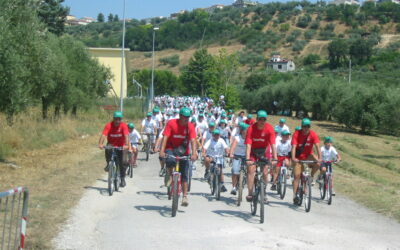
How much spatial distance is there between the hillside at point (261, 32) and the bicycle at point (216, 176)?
97276mm

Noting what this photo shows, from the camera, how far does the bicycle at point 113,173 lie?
39.9 feet

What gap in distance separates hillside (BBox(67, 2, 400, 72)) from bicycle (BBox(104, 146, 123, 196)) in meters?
97.2

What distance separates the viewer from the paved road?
7980mm

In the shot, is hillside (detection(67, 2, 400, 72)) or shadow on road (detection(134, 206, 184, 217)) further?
hillside (detection(67, 2, 400, 72))

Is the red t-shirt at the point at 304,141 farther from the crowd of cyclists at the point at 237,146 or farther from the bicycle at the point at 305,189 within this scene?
the bicycle at the point at 305,189

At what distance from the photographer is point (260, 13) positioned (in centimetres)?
17262

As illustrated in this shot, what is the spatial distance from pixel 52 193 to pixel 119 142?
186cm

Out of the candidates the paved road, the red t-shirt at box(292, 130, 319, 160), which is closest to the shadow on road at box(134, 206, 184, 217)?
the paved road

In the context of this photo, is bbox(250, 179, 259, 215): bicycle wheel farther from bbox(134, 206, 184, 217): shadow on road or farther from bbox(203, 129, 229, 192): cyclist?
bbox(203, 129, 229, 192): cyclist

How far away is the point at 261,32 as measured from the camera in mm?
152750

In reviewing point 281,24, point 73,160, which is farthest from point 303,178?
point 281,24

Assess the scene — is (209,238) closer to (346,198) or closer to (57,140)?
(346,198)

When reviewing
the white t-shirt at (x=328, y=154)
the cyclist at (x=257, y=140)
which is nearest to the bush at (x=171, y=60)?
the white t-shirt at (x=328, y=154)

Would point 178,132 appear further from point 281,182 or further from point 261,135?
point 281,182
